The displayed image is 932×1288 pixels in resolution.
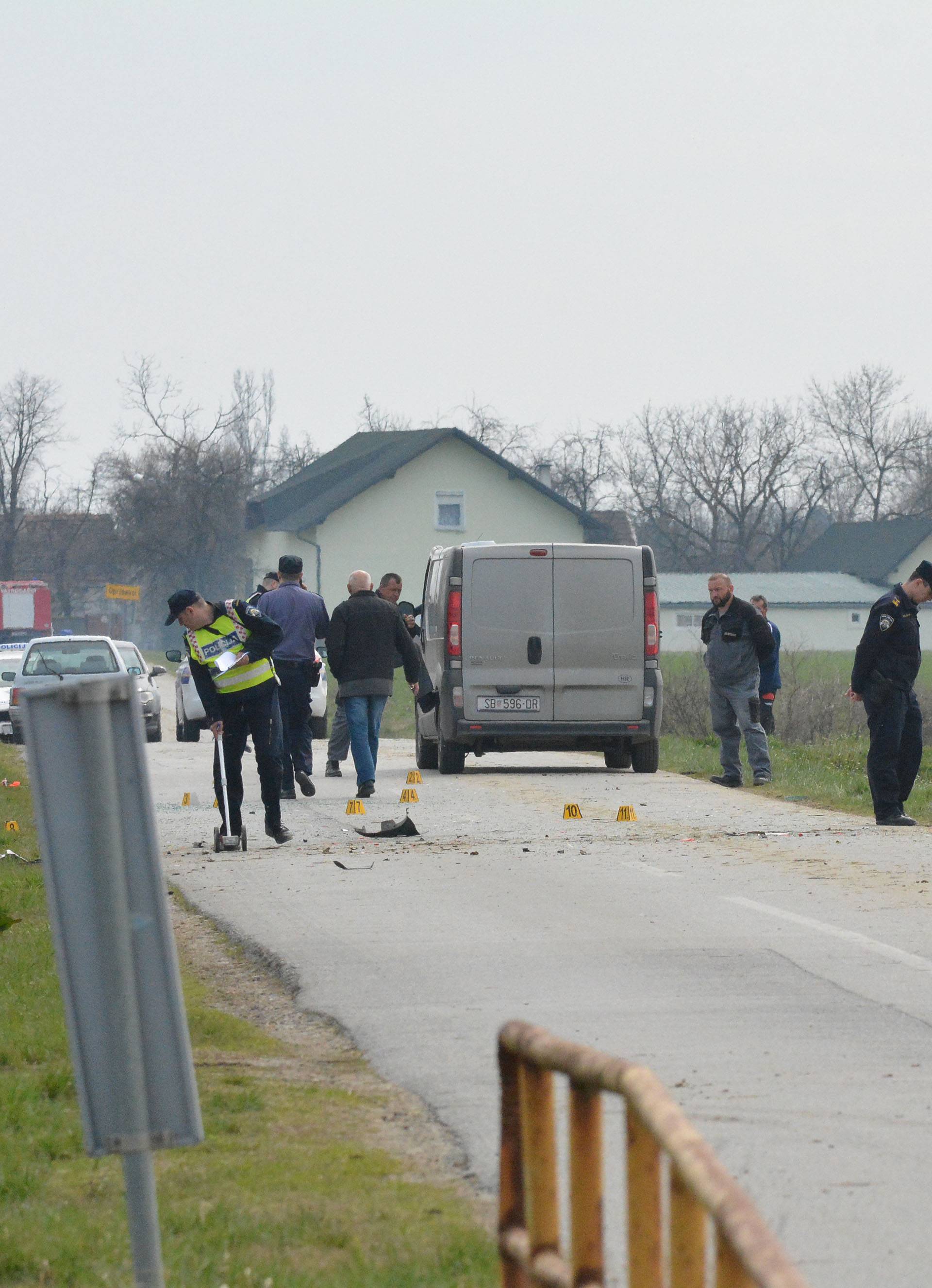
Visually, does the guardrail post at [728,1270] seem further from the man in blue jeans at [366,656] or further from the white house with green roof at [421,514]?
the white house with green roof at [421,514]

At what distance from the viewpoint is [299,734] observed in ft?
57.1

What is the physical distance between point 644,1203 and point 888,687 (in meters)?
11.8

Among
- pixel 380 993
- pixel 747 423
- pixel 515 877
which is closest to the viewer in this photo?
pixel 380 993

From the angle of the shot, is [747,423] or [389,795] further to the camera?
[747,423]

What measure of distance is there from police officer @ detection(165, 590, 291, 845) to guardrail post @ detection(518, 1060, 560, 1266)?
9.15 metres

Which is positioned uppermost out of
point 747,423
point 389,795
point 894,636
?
point 747,423

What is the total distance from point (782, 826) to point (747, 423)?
84631 mm

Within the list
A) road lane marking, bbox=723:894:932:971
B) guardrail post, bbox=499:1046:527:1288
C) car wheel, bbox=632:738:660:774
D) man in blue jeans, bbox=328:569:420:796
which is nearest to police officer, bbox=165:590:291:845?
road lane marking, bbox=723:894:932:971

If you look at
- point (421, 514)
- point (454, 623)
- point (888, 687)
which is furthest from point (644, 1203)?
point (421, 514)

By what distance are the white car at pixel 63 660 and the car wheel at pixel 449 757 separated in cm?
959

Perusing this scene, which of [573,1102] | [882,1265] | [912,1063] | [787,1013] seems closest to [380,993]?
[787,1013]

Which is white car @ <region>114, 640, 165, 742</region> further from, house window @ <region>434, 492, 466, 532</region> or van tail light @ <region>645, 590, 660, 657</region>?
house window @ <region>434, 492, 466, 532</region>

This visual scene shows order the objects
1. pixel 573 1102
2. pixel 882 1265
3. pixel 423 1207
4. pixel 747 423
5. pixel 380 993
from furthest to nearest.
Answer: pixel 747 423 → pixel 380 993 → pixel 423 1207 → pixel 882 1265 → pixel 573 1102

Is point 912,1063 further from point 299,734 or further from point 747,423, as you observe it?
point 747,423
